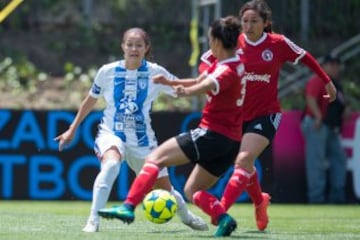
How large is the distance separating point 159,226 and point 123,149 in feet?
4.25

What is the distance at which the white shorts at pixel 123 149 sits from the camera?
461 inches

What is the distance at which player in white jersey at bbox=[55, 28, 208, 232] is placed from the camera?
38.9ft

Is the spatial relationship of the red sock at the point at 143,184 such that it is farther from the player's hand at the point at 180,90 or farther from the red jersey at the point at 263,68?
the red jersey at the point at 263,68

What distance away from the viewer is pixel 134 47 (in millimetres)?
11844

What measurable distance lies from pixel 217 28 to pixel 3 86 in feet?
45.7

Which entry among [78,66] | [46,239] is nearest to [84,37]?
[78,66]

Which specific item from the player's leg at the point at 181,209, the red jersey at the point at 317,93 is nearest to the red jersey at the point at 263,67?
the player's leg at the point at 181,209

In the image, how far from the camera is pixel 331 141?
19938mm

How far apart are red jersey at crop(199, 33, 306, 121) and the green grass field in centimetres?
124

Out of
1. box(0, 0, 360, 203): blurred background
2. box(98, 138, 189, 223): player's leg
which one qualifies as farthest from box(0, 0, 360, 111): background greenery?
box(98, 138, 189, 223): player's leg

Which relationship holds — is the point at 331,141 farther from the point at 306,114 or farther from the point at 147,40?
the point at 147,40

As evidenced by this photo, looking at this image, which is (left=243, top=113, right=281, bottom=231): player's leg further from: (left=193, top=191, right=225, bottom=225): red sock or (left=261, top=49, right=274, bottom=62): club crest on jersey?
(left=193, top=191, right=225, bottom=225): red sock

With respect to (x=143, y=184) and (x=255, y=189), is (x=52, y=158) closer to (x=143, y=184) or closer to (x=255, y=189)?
(x=255, y=189)

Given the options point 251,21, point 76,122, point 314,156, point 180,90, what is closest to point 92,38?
point 314,156
